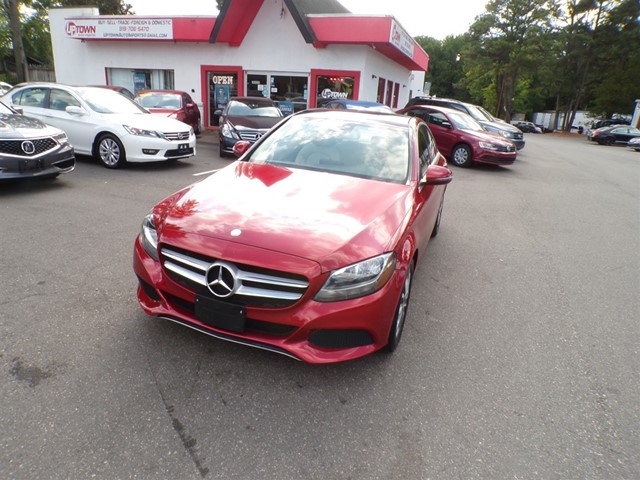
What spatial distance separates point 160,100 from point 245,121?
4350mm

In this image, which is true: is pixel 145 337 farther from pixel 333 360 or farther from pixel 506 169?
pixel 506 169

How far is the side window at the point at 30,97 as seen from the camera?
8844 mm

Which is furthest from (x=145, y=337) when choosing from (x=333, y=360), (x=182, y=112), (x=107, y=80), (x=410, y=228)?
(x=107, y=80)

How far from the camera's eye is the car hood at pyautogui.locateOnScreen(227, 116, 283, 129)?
1052cm

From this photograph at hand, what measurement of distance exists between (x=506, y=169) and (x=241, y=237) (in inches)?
470

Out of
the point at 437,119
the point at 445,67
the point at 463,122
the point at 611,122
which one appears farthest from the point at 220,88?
the point at 445,67

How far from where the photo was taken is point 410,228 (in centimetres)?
292

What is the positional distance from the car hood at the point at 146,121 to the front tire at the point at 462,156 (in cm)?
753

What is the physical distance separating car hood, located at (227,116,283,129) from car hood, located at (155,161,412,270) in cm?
749

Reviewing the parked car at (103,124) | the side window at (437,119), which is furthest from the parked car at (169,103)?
the side window at (437,119)

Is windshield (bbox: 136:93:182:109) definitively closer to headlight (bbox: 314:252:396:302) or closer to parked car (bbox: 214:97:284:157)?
parked car (bbox: 214:97:284:157)

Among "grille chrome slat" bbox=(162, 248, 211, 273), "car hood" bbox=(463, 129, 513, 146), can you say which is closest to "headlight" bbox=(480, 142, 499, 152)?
"car hood" bbox=(463, 129, 513, 146)

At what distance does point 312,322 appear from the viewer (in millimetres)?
2301

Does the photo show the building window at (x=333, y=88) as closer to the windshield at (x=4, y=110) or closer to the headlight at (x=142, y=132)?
the headlight at (x=142, y=132)
